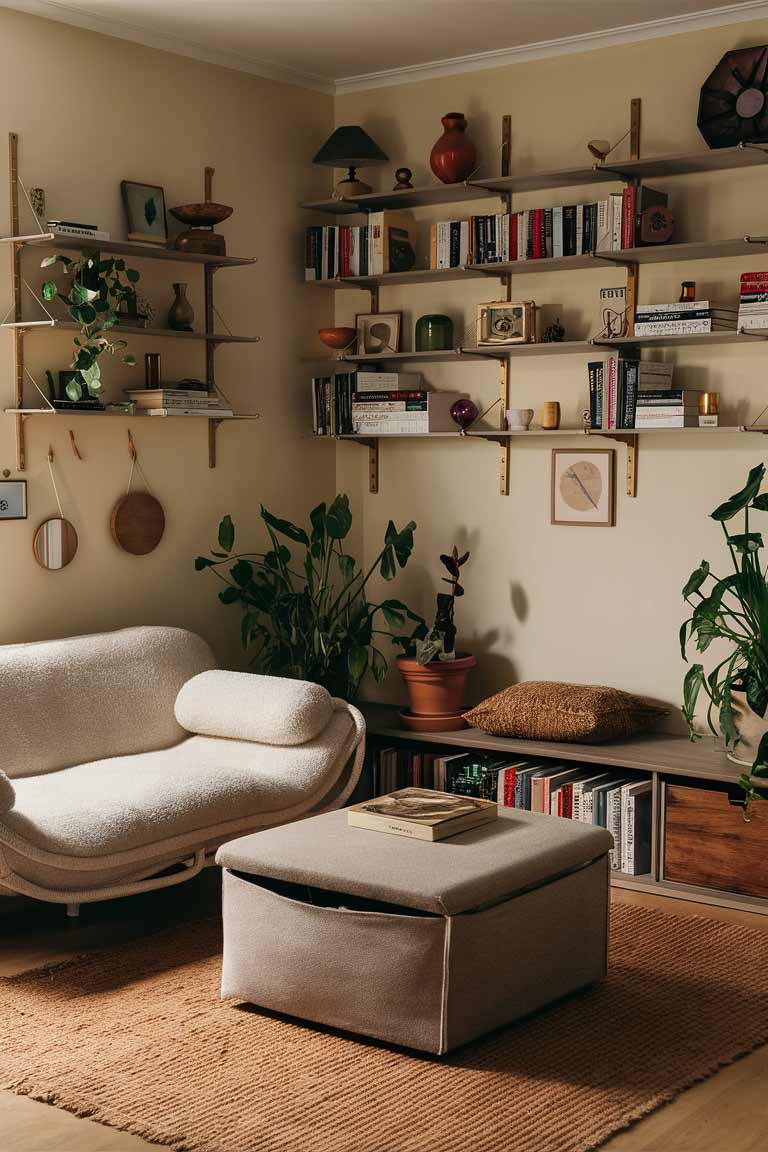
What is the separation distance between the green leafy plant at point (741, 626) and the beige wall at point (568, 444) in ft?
0.97

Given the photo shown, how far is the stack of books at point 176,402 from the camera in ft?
14.6

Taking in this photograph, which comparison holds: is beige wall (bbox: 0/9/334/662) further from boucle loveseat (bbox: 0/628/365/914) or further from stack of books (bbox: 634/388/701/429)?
stack of books (bbox: 634/388/701/429)

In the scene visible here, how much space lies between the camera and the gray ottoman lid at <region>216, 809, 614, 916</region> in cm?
300

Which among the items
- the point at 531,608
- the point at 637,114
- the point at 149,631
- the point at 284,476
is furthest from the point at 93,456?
the point at 637,114

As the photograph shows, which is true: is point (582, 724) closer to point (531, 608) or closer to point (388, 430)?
point (531, 608)

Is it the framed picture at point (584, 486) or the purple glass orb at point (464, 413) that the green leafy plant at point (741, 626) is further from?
the purple glass orb at point (464, 413)

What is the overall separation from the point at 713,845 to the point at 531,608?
4.01 feet

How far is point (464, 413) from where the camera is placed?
4914mm

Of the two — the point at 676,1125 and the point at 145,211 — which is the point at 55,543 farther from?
the point at 676,1125

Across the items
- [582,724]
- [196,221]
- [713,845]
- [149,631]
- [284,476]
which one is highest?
[196,221]

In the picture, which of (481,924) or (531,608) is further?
(531,608)

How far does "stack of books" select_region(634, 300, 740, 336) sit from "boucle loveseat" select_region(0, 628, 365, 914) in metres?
1.57

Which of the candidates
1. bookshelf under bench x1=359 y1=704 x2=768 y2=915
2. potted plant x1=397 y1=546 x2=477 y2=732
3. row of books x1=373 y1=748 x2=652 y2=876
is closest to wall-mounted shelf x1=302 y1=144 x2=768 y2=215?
potted plant x1=397 y1=546 x2=477 y2=732

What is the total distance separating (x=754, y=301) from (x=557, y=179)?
2.88 ft
